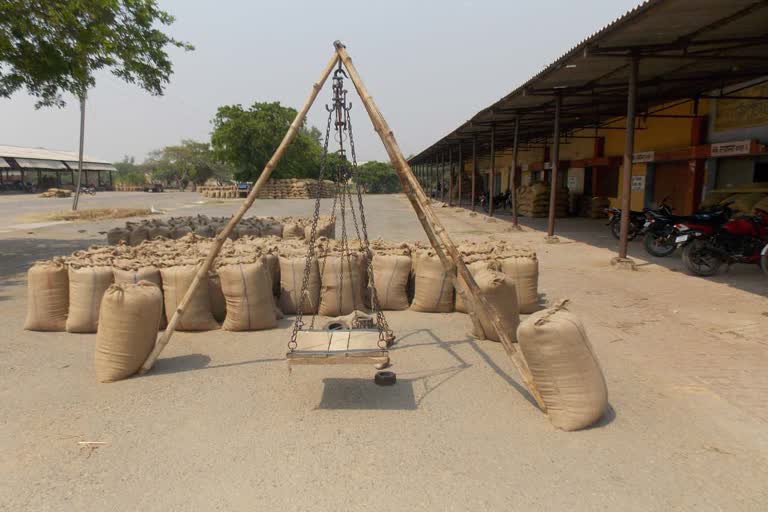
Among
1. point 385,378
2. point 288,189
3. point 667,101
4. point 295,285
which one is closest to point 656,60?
point 667,101

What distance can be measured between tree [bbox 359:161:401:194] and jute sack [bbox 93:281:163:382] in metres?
54.3

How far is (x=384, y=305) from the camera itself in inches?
238

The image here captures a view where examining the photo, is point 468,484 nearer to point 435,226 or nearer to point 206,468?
point 206,468

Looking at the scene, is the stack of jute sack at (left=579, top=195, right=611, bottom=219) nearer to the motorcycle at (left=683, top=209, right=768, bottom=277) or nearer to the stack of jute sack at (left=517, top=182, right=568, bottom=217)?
the stack of jute sack at (left=517, top=182, right=568, bottom=217)

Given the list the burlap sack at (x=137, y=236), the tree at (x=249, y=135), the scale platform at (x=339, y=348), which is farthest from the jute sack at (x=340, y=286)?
the tree at (x=249, y=135)

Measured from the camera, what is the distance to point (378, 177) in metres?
60.6

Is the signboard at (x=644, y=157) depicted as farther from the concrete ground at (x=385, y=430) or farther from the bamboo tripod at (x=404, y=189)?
the bamboo tripod at (x=404, y=189)

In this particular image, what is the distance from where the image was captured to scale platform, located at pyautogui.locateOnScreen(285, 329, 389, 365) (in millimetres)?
3369

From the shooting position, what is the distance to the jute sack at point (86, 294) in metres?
5.02

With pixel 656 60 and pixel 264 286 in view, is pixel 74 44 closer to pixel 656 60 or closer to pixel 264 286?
pixel 264 286

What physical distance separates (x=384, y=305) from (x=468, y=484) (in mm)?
3512

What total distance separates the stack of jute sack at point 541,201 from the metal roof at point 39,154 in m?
46.7

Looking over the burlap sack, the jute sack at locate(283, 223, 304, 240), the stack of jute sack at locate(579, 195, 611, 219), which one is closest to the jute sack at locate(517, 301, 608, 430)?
the jute sack at locate(283, 223, 304, 240)

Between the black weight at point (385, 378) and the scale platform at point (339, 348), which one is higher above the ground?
the scale platform at point (339, 348)
